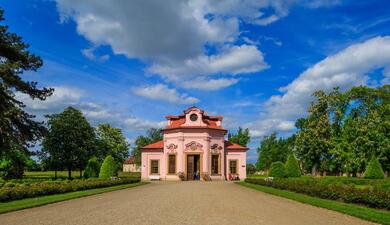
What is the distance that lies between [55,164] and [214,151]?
1928cm

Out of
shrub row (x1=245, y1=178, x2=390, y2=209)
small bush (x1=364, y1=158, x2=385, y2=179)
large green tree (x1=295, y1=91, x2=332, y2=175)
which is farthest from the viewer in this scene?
large green tree (x1=295, y1=91, x2=332, y2=175)

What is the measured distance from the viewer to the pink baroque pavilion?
145 feet

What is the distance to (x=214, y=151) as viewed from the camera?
44.8 meters

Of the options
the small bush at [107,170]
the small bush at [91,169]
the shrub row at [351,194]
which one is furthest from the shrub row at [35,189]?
the small bush at [91,169]

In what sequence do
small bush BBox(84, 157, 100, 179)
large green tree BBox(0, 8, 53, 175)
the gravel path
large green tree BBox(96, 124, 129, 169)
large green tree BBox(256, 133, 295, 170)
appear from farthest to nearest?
large green tree BBox(256, 133, 295, 170)
large green tree BBox(96, 124, 129, 169)
small bush BBox(84, 157, 100, 179)
large green tree BBox(0, 8, 53, 175)
the gravel path

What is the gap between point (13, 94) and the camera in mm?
25125

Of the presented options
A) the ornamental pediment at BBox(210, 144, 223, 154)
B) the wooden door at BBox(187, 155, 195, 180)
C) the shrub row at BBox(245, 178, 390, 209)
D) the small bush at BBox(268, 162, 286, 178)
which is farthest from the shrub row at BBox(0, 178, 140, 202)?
the ornamental pediment at BBox(210, 144, 223, 154)

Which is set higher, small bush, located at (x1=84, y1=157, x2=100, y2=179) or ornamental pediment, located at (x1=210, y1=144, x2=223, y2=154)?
ornamental pediment, located at (x1=210, y1=144, x2=223, y2=154)

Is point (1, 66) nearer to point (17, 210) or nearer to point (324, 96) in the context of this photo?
point (17, 210)

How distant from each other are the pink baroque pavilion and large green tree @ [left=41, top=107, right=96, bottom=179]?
8088 millimetres

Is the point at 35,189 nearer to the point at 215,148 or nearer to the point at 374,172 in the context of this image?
the point at 374,172

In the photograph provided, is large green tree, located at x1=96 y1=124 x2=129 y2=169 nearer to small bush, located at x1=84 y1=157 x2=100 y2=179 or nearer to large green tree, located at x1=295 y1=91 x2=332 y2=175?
small bush, located at x1=84 y1=157 x2=100 y2=179

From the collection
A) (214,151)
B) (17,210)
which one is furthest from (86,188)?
(214,151)

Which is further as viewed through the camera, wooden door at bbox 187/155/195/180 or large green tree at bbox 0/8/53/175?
wooden door at bbox 187/155/195/180
